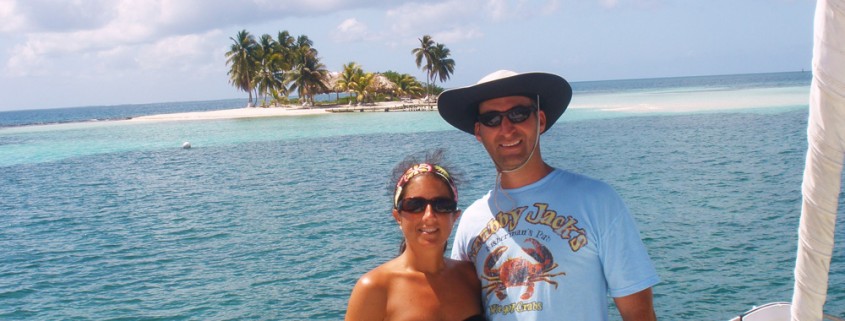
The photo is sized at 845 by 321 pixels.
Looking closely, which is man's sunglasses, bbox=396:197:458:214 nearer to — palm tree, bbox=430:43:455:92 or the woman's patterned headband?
the woman's patterned headband

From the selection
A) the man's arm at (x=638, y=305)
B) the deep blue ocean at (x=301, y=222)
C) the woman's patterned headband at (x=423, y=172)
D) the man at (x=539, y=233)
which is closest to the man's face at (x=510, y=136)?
the man at (x=539, y=233)

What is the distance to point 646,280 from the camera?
2436 mm

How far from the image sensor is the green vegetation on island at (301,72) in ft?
237

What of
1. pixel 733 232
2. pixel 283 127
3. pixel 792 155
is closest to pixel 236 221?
pixel 733 232

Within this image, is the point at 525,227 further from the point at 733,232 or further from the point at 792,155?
the point at 792,155

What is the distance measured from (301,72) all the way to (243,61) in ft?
31.8

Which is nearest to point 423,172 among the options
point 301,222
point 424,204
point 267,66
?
point 424,204

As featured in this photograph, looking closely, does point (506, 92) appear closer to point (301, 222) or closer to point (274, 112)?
point (301, 222)

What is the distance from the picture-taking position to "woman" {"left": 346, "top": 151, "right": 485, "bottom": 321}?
252 cm

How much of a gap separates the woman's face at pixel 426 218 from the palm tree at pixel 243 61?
251ft

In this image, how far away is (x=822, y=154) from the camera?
1149 millimetres

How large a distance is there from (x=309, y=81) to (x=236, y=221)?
183 feet

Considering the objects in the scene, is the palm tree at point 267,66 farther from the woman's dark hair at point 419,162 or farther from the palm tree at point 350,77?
the woman's dark hair at point 419,162

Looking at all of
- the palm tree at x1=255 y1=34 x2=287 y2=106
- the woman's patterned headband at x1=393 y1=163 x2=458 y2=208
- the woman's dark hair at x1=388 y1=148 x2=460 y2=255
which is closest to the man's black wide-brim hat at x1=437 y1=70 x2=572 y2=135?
the woman's dark hair at x1=388 y1=148 x2=460 y2=255
